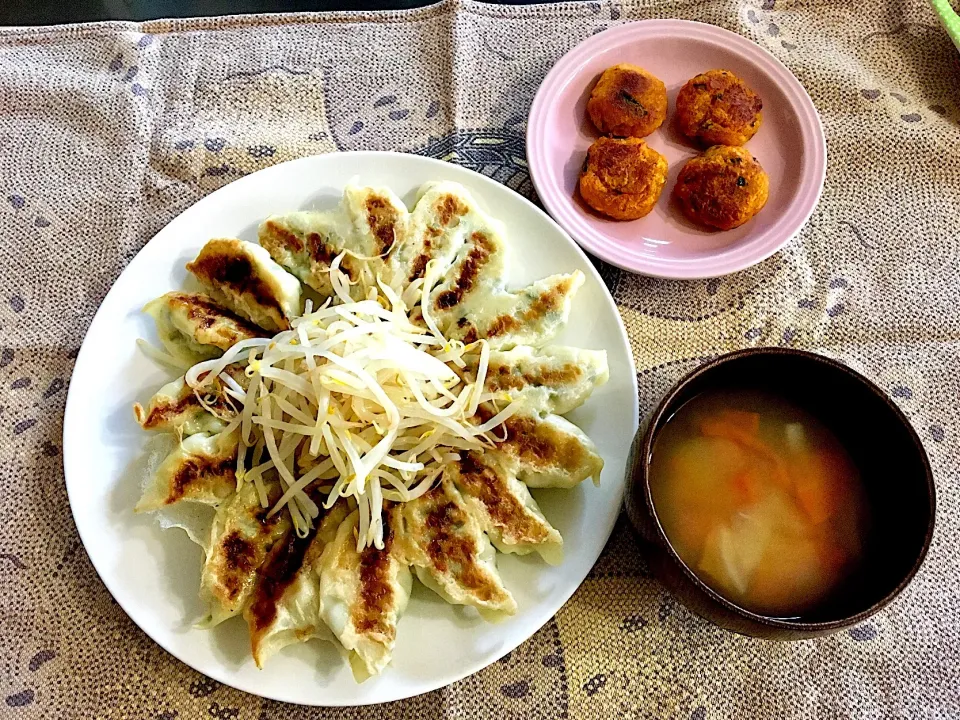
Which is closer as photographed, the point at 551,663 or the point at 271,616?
the point at 271,616

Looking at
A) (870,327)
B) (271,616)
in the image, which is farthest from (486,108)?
(271,616)

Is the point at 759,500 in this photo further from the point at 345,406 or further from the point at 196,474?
the point at 196,474

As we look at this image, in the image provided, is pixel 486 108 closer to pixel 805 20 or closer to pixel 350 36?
pixel 350 36

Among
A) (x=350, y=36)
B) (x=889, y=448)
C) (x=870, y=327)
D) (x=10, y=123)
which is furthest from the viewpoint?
(x=350, y=36)

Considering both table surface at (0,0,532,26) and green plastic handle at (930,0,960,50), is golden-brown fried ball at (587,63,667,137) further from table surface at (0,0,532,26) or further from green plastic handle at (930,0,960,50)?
green plastic handle at (930,0,960,50)

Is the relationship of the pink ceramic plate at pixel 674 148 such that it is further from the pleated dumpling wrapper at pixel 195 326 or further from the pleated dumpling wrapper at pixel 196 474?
the pleated dumpling wrapper at pixel 196 474

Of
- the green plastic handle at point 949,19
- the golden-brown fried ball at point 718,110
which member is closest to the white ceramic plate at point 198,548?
the golden-brown fried ball at point 718,110
